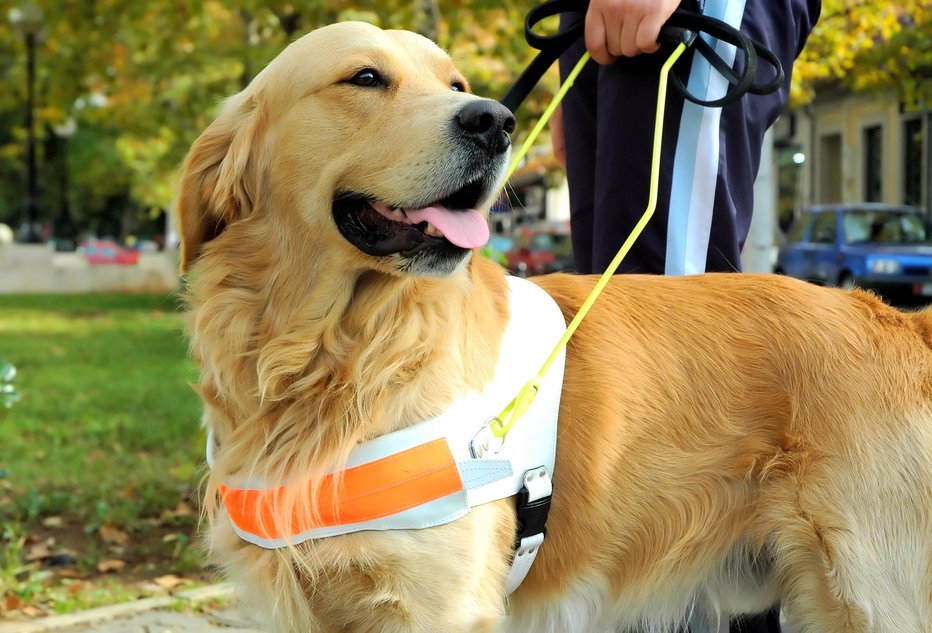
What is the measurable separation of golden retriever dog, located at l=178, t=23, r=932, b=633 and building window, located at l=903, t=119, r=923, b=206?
78.3 ft

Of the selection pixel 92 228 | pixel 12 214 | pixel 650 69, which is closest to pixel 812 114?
pixel 650 69

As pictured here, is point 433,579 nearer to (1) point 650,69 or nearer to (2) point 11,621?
(1) point 650,69

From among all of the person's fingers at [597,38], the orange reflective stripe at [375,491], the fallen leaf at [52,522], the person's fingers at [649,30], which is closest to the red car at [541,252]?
the fallen leaf at [52,522]

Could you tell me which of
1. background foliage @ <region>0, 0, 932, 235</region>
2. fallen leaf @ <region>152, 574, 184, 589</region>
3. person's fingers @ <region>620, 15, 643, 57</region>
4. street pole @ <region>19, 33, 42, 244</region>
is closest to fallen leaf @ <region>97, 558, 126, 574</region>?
fallen leaf @ <region>152, 574, 184, 589</region>

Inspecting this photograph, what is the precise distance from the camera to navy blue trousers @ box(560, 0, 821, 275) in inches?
110

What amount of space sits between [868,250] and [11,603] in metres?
16.2

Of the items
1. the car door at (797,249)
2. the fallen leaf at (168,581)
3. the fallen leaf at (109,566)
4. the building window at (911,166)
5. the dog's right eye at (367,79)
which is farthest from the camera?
the building window at (911,166)

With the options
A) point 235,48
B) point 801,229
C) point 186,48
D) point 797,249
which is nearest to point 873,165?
point 801,229

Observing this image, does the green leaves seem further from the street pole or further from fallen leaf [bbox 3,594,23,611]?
the street pole

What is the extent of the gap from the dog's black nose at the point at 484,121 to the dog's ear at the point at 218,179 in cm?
58

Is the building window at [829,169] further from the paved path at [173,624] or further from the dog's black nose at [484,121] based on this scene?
the dog's black nose at [484,121]

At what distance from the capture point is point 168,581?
4535mm

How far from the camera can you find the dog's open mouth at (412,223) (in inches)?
93.2

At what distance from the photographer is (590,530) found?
8.08 feet
